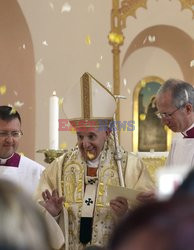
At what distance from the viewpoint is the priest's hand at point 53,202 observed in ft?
9.22

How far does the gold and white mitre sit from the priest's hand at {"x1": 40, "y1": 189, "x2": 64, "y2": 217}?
1.96 ft

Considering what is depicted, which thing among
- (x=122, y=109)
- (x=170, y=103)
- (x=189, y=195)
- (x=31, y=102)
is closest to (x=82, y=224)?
(x=170, y=103)

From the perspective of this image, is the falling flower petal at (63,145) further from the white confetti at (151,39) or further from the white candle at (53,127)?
the white candle at (53,127)

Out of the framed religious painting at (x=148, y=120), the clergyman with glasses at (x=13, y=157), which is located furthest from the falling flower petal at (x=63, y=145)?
the clergyman with glasses at (x=13, y=157)

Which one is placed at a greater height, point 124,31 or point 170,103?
point 124,31

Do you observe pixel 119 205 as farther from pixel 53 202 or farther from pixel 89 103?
pixel 89 103

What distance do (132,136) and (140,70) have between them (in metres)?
1.17

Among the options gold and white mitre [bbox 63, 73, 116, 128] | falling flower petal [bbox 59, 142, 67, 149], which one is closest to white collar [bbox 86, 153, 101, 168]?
gold and white mitre [bbox 63, 73, 116, 128]

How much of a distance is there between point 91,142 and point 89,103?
1.76 ft

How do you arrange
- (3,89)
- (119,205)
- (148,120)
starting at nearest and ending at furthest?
(119,205), (3,89), (148,120)

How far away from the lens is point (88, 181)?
3.15 m

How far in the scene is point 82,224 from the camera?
A: 301 centimetres

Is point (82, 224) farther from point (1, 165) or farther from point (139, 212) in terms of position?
point (139, 212)

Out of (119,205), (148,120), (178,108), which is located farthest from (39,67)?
(119,205)
